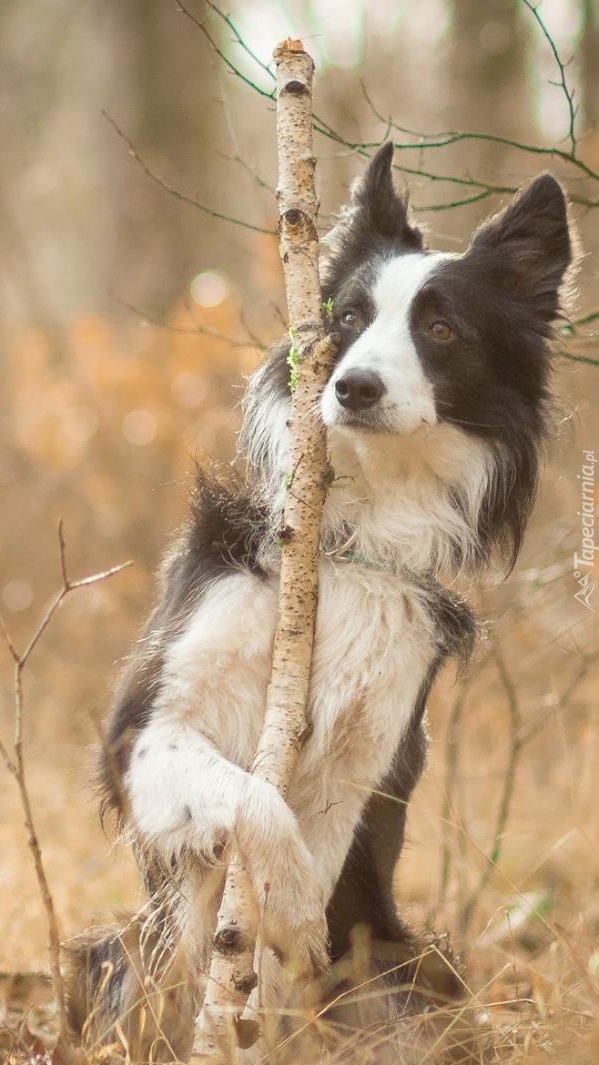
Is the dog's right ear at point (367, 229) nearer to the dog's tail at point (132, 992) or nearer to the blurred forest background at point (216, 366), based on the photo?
the blurred forest background at point (216, 366)

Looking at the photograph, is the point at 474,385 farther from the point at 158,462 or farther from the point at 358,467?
the point at 158,462

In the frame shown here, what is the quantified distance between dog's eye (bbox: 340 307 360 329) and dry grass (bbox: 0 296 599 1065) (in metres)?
0.94

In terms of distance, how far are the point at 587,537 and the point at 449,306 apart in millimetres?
1815

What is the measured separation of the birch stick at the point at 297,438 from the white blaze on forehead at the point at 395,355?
17 cm

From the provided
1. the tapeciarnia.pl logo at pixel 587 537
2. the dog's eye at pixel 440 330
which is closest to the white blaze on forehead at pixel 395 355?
the dog's eye at pixel 440 330

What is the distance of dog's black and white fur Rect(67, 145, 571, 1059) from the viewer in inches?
133

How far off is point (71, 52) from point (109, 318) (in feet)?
11.6

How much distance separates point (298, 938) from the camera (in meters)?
3.26

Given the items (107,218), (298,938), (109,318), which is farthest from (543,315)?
(107,218)

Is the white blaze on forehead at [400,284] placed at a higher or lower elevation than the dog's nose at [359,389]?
higher

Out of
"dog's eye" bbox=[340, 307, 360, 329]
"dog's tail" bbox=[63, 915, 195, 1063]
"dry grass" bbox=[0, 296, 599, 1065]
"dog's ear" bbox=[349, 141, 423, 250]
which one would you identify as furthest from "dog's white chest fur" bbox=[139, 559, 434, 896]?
"dog's ear" bbox=[349, 141, 423, 250]

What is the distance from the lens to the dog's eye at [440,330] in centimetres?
386

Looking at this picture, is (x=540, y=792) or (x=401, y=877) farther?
(x=540, y=792)

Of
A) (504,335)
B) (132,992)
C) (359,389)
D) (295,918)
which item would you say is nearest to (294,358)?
(359,389)
